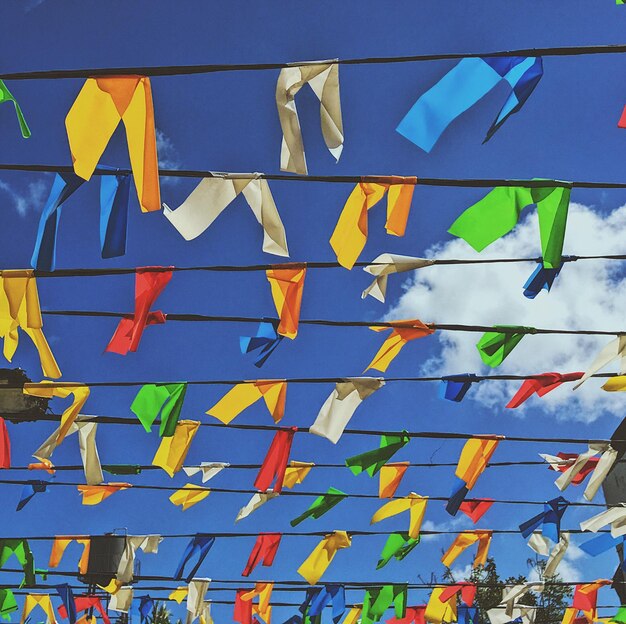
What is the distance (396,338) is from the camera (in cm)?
505

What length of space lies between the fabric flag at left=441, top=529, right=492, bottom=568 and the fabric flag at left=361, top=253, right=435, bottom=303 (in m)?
3.92

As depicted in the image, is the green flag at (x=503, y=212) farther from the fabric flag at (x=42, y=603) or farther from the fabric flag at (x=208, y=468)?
the fabric flag at (x=42, y=603)

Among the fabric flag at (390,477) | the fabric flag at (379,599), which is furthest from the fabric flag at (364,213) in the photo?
the fabric flag at (379,599)

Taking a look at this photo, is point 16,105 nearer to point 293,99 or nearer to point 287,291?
point 293,99

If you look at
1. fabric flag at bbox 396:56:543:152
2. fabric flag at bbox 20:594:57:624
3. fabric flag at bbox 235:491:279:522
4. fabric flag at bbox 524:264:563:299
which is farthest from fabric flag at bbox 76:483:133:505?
fabric flag at bbox 396:56:543:152

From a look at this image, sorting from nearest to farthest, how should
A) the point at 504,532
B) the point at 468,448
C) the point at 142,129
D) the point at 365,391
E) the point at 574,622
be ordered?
the point at 142,129
the point at 365,391
the point at 468,448
the point at 504,532
the point at 574,622

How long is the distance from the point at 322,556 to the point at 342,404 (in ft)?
7.87

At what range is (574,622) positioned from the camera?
8523mm

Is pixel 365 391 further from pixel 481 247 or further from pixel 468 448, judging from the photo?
A: pixel 481 247

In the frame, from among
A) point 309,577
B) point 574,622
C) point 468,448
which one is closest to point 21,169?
point 468,448

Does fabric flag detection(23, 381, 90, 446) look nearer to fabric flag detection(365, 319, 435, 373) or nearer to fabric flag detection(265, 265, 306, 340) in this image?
fabric flag detection(265, 265, 306, 340)

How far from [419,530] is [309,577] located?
3.68 feet

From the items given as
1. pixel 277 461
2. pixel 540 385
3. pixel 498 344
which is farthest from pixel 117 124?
pixel 540 385

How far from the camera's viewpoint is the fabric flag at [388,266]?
4.41 m
